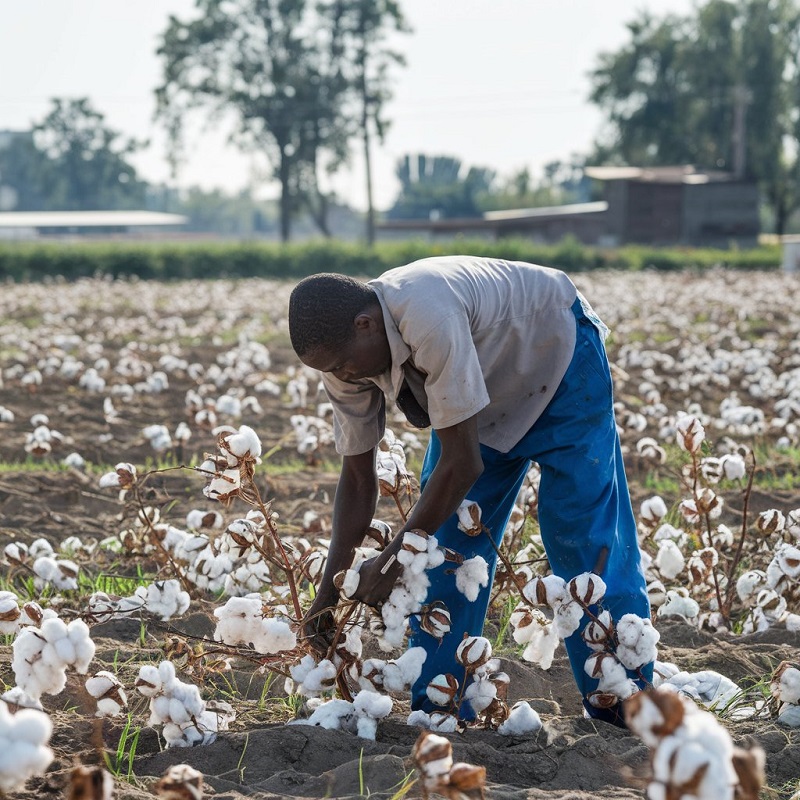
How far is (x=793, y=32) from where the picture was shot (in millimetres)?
57031

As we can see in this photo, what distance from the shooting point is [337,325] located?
8.55 feet

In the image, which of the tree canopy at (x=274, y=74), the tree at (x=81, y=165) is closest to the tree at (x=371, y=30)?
the tree canopy at (x=274, y=74)

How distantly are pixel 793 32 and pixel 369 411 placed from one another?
197 ft

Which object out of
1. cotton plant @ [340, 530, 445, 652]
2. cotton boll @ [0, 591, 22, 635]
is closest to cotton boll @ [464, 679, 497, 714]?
cotton plant @ [340, 530, 445, 652]

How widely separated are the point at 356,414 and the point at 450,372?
457mm

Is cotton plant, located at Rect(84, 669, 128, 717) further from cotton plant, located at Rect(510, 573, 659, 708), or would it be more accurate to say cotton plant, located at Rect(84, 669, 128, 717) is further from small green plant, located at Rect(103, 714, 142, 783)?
cotton plant, located at Rect(510, 573, 659, 708)

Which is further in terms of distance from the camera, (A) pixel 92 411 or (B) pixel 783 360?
(B) pixel 783 360

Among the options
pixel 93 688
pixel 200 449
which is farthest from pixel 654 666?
pixel 200 449

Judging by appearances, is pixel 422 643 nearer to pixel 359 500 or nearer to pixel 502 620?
pixel 359 500

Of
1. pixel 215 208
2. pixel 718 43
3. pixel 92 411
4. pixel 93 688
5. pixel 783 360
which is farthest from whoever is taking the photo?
pixel 215 208

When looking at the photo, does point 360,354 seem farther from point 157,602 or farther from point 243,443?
point 157,602

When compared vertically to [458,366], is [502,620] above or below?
below

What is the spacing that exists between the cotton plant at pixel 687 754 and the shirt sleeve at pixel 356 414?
1578 mm

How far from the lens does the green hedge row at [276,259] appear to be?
28.9 metres
